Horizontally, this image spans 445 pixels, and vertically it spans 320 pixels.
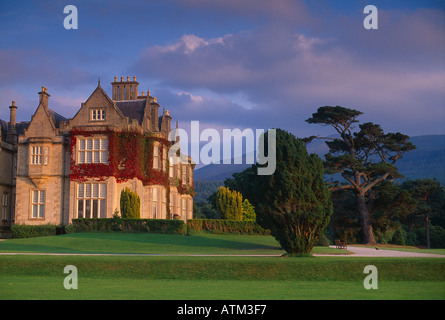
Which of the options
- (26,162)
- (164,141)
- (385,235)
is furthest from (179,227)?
(385,235)

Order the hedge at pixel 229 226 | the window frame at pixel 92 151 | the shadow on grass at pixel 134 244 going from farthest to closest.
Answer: the hedge at pixel 229 226 → the window frame at pixel 92 151 → the shadow on grass at pixel 134 244

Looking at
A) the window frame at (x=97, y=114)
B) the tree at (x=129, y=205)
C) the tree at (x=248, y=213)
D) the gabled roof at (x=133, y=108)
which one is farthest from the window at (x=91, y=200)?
the tree at (x=248, y=213)

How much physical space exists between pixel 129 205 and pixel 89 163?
5508 mm

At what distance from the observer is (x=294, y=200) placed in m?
24.2

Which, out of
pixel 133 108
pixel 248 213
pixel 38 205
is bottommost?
pixel 248 213

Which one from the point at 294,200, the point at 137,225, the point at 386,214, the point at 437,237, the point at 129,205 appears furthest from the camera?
the point at 437,237

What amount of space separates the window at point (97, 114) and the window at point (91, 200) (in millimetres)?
5890

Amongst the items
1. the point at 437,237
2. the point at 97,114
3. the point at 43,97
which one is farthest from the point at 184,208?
the point at 437,237

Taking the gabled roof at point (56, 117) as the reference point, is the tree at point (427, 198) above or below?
below

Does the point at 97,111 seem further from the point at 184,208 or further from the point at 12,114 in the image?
the point at 184,208

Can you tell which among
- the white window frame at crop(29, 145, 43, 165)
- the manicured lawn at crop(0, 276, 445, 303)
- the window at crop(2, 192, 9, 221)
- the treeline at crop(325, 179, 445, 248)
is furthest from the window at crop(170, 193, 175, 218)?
the manicured lawn at crop(0, 276, 445, 303)

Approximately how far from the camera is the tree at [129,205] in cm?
4006

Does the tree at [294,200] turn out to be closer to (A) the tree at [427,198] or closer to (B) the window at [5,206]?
(B) the window at [5,206]

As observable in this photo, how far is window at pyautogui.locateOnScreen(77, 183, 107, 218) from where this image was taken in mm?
41469
